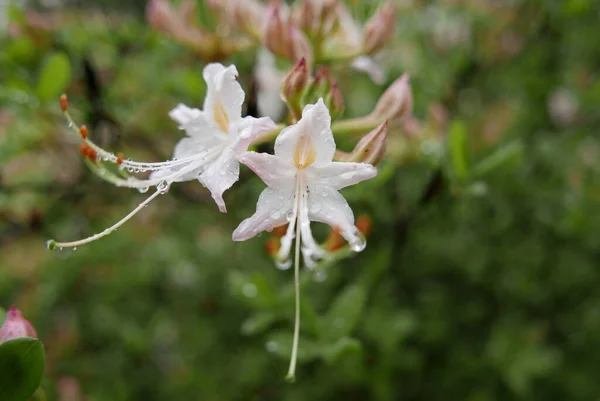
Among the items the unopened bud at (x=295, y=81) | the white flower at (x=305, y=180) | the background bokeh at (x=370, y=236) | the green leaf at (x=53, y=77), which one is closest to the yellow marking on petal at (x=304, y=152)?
the white flower at (x=305, y=180)

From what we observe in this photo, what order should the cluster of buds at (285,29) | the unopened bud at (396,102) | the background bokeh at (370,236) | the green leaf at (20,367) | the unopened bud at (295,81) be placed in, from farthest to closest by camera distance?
the background bokeh at (370,236) → the cluster of buds at (285,29) → the unopened bud at (396,102) → the unopened bud at (295,81) → the green leaf at (20,367)

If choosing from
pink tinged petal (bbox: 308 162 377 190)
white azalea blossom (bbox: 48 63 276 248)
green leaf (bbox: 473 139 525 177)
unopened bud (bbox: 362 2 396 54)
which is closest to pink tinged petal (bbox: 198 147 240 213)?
white azalea blossom (bbox: 48 63 276 248)

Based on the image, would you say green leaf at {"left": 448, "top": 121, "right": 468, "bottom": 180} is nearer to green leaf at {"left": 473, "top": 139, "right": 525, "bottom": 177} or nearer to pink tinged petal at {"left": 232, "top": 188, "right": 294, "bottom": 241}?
green leaf at {"left": 473, "top": 139, "right": 525, "bottom": 177}

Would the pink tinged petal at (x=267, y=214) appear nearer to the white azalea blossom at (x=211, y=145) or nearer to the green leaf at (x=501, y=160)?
the white azalea blossom at (x=211, y=145)

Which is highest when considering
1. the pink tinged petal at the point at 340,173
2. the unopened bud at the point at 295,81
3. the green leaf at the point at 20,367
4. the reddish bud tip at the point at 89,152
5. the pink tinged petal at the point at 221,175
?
the unopened bud at the point at 295,81

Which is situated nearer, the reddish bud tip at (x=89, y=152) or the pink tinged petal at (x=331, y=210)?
the pink tinged petal at (x=331, y=210)

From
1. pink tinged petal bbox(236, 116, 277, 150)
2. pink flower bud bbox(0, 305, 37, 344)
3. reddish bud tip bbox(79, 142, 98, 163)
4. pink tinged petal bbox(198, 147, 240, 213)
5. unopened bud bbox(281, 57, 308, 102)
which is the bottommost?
pink flower bud bbox(0, 305, 37, 344)

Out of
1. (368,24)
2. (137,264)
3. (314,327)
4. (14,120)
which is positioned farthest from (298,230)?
(137,264)

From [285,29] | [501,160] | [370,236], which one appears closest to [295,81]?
[285,29]
